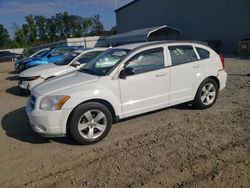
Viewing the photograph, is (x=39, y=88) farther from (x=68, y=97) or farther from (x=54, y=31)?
(x=54, y=31)

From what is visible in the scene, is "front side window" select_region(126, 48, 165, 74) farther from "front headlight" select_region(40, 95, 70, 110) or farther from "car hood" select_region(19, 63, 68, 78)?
"car hood" select_region(19, 63, 68, 78)

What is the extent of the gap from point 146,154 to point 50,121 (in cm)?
166

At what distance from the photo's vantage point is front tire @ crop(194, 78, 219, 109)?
5.07 meters

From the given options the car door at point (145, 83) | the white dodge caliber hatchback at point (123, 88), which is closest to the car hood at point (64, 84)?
the white dodge caliber hatchback at point (123, 88)

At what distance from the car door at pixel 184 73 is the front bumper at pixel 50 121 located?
228 centimetres

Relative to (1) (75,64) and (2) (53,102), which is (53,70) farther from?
(2) (53,102)

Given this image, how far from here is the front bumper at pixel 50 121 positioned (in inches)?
145

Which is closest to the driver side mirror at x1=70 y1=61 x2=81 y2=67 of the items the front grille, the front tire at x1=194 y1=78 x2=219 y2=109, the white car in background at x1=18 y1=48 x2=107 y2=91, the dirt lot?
the white car in background at x1=18 y1=48 x2=107 y2=91

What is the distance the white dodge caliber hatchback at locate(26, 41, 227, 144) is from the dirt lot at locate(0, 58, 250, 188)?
0.36m

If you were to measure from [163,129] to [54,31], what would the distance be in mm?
103529

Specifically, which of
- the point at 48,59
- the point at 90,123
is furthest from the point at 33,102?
the point at 48,59

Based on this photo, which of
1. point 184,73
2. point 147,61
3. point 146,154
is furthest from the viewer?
point 184,73

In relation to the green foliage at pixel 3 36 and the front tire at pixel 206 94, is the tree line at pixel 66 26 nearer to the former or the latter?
the green foliage at pixel 3 36

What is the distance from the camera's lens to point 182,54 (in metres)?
4.88
